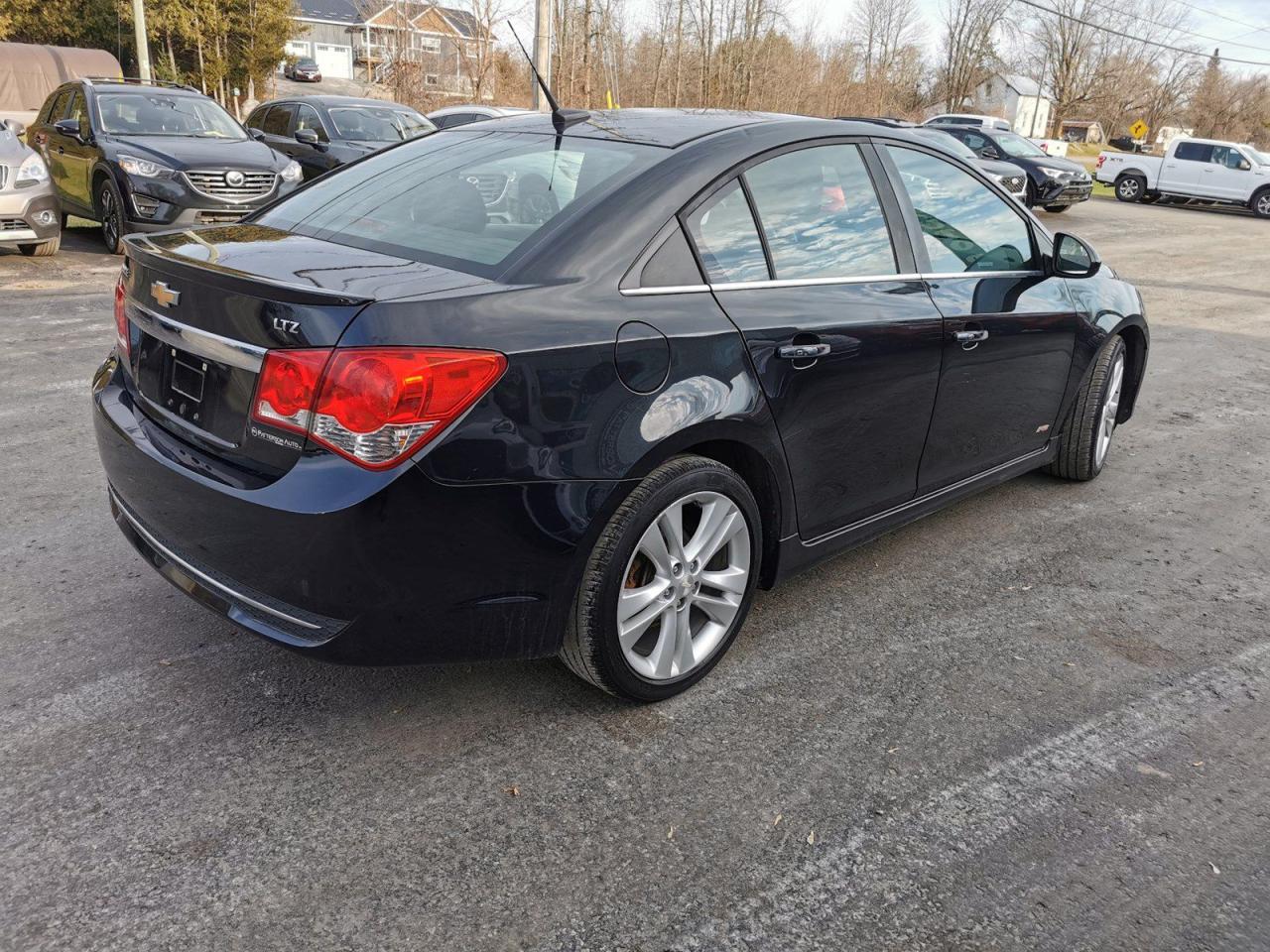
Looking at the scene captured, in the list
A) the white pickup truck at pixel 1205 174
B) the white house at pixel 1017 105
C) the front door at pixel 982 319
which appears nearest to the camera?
the front door at pixel 982 319

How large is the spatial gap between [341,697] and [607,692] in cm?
78

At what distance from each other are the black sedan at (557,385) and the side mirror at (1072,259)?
51 centimetres

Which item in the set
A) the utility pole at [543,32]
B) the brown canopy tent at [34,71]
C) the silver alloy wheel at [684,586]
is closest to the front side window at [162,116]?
the utility pole at [543,32]

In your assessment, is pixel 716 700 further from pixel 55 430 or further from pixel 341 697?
pixel 55 430

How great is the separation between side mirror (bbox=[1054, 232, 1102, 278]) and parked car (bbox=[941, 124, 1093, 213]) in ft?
58.2

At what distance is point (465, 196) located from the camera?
3.20 meters

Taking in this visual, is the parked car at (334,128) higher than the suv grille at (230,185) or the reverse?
higher

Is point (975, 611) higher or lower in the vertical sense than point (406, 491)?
lower

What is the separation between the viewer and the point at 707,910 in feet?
7.58

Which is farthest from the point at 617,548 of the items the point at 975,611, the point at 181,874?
the point at 975,611

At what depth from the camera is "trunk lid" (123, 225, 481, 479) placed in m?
2.47

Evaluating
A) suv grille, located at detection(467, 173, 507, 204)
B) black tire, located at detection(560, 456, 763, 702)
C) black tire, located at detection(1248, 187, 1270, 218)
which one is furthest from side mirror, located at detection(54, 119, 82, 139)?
black tire, located at detection(1248, 187, 1270, 218)

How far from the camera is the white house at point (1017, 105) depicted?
90500mm

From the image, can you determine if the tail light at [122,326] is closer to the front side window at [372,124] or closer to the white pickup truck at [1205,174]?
the front side window at [372,124]
